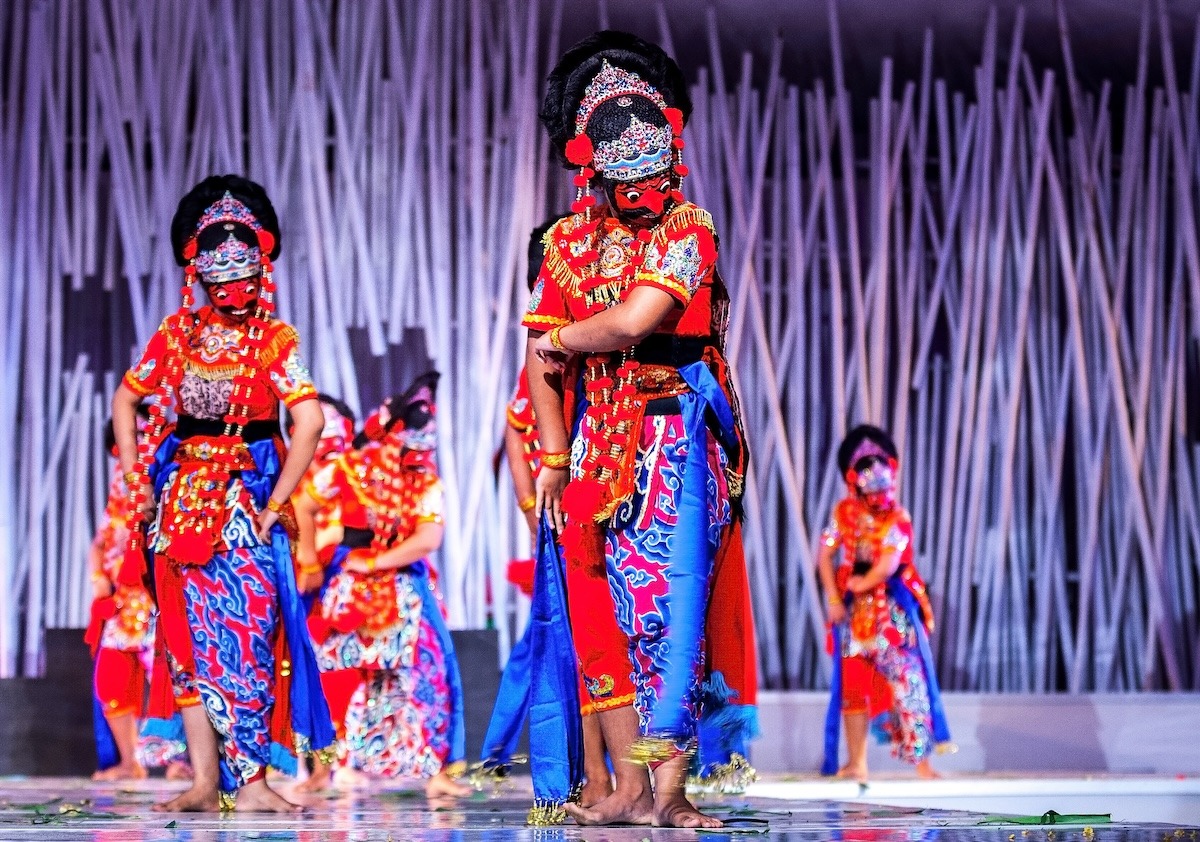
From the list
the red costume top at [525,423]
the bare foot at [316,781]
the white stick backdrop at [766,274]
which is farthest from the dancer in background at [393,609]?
the red costume top at [525,423]

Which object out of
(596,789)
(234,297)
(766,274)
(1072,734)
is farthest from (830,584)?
(234,297)

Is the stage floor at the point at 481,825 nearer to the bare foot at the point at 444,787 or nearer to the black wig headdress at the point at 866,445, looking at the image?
the bare foot at the point at 444,787

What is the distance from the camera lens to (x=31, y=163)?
6945 mm

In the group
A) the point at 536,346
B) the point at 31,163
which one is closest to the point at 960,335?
the point at 31,163

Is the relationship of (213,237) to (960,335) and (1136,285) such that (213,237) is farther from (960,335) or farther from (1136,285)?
(1136,285)

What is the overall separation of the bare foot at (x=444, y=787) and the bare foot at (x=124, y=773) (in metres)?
1.54

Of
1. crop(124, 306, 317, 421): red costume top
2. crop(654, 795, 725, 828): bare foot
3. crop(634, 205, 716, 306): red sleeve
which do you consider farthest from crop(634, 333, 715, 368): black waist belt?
crop(124, 306, 317, 421): red costume top

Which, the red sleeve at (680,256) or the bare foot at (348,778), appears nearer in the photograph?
the red sleeve at (680,256)

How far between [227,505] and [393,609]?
1.76 m

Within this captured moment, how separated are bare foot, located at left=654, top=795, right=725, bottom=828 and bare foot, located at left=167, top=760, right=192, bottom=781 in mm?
3798

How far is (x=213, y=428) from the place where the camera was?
3.90 m

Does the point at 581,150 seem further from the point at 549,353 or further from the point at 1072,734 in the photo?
the point at 1072,734

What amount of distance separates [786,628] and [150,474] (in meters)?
3.94

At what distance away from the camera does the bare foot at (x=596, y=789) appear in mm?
3465
